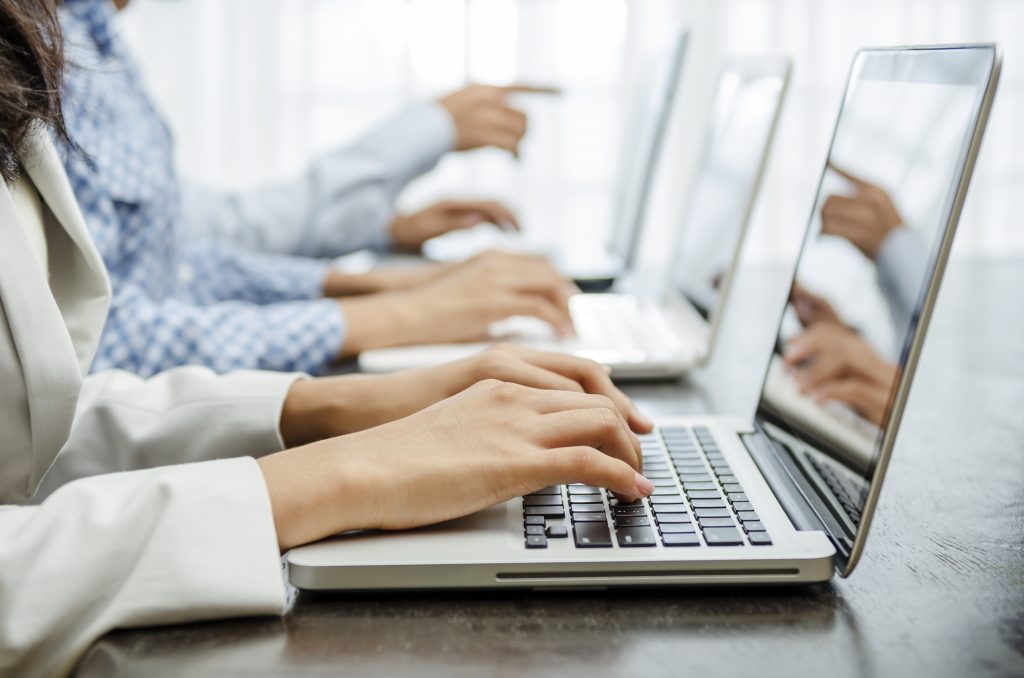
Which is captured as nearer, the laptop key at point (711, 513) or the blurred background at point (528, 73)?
the laptop key at point (711, 513)

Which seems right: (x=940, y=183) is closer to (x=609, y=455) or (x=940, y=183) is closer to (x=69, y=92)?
(x=609, y=455)

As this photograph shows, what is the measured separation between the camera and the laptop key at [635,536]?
50 centimetres

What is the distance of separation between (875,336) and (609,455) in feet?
0.57

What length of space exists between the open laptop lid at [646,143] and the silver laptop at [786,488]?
69cm

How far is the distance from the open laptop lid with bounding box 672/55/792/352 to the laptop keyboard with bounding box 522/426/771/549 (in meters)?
0.37

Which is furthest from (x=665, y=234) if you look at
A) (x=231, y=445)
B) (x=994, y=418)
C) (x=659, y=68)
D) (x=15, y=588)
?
(x=15, y=588)

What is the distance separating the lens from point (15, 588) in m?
0.47

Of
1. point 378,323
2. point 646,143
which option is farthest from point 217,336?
point 646,143

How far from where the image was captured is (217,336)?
96 cm

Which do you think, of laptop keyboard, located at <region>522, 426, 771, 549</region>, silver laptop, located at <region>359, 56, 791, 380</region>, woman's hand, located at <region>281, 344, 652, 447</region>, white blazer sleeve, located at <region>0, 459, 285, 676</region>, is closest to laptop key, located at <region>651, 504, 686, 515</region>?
laptop keyboard, located at <region>522, 426, 771, 549</region>

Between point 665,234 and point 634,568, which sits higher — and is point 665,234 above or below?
below

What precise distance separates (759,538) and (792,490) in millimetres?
94

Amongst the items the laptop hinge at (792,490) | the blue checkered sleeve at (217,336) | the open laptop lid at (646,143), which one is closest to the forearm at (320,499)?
the laptop hinge at (792,490)

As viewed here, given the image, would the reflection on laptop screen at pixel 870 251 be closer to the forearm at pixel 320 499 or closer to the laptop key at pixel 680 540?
the laptop key at pixel 680 540
